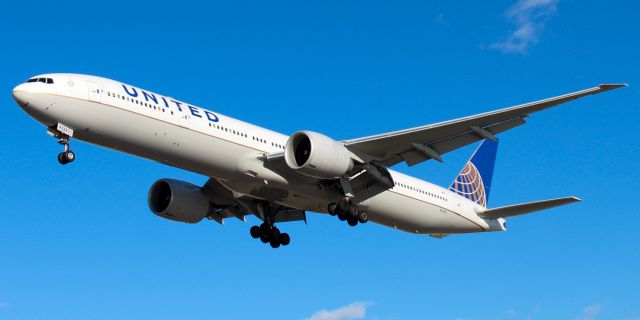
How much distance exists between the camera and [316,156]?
93.0ft

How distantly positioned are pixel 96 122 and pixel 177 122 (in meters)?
2.54

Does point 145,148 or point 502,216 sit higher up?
point 502,216

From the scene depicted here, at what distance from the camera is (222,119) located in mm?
29000

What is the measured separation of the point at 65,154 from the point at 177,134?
11.4ft

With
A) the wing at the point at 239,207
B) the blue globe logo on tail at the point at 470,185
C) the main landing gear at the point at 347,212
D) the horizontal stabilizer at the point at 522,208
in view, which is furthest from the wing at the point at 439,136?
the blue globe logo on tail at the point at 470,185

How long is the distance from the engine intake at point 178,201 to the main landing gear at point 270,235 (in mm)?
2085

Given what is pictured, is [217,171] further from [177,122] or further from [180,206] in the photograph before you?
[180,206]

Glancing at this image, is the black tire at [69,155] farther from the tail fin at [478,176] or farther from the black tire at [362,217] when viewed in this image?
the tail fin at [478,176]

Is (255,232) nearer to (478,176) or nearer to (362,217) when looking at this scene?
(362,217)

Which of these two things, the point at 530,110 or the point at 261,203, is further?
the point at 261,203

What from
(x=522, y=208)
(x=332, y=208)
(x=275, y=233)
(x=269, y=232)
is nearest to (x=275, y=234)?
(x=275, y=233)

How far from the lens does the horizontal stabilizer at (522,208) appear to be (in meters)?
30.5

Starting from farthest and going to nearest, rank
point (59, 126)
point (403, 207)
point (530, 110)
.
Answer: point (403, 207) < point (530, 110) < point (59, 126)

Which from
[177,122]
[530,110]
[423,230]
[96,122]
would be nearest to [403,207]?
[423,230]
